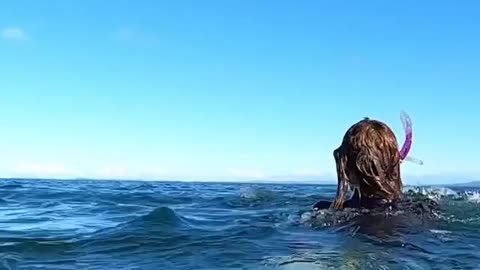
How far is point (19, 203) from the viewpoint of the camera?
16.5 metres

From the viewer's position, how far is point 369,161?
752 cm

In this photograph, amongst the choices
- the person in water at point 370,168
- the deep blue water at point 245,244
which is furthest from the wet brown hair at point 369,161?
the deep blue water at point 245,244

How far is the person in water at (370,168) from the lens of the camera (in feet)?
24.7

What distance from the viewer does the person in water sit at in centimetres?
753

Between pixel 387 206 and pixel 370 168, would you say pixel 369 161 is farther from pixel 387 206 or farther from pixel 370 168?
pixel 387 206

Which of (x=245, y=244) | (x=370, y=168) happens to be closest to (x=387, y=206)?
(x=370, y=168)

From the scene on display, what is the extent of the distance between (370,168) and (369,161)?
3.2 inches

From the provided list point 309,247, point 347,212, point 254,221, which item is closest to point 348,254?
point 309,247

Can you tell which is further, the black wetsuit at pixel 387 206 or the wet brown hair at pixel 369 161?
the black wetsuit at pixel 387 206

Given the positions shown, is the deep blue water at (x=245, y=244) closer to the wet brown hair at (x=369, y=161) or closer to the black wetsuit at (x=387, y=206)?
the black wetsuit at (x=387, y=206)

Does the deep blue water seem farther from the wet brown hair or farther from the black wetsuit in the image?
the wet brown hair

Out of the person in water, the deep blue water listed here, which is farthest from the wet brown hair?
the deep blue water

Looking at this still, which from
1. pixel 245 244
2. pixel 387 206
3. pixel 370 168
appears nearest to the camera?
pixel 245 244

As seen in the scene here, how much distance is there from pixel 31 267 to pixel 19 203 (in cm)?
1075
